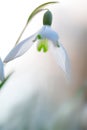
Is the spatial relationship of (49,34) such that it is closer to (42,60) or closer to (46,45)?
(46,45)

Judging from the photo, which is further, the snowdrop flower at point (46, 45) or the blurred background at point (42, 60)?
the blurred background at point (42, 60)

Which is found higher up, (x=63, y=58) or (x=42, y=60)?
(x=63, y=58)

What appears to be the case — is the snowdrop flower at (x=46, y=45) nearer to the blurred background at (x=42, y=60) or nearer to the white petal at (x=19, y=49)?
the white petal at (x=19, y=49)

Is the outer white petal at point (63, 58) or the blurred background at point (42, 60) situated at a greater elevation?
the outer white petal at point (63, 58)

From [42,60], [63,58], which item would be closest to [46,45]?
[63,58]

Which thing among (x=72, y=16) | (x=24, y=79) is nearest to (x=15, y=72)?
(x=24, y=79)

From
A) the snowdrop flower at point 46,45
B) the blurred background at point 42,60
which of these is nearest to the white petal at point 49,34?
the snowdrop flower at point 46,45
